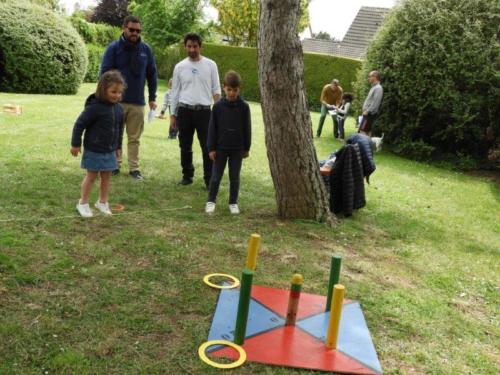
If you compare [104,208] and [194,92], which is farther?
[194,92]

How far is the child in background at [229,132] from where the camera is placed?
5402mm

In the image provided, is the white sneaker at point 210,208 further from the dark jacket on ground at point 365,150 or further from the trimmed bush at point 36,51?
the trimmed bush at point 36,51

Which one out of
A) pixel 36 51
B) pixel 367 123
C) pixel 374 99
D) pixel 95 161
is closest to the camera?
pixel 95 161

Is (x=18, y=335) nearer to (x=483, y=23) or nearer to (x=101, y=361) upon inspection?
(x=101, y=361)

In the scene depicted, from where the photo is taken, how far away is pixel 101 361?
2717mm

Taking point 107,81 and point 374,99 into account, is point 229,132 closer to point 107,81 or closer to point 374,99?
point 107,81

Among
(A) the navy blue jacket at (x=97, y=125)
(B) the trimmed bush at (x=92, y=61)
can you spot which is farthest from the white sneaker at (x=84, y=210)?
(B) the trimmed bush at (x=92, y=61)

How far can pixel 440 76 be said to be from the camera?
Answer: 1097 centimetres

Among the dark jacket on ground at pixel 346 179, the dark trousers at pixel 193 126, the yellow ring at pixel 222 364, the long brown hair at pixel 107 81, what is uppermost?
the long brown hair at pixel 107 81

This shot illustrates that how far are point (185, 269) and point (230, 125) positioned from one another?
201cm

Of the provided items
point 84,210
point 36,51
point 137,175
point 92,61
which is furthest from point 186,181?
point 92,61

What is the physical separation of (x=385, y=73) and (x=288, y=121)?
7.33 metres

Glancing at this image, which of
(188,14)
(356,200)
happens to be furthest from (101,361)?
(188,14)

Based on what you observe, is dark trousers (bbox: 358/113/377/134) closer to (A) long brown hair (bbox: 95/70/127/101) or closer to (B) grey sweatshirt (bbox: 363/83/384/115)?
(B) grey sweatshirt (bbox: 363/83/384/115)
